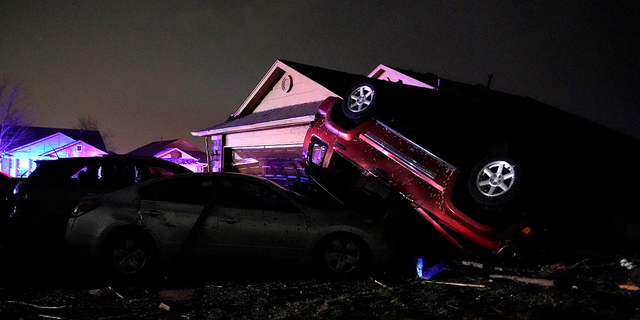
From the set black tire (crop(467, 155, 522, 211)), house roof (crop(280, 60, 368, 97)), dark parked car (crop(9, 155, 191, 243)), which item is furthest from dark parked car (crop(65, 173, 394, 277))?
house roof (crop(280, 60, 368, 97))

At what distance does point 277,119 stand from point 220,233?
6486 mm

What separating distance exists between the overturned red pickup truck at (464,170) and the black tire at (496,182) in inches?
0.4

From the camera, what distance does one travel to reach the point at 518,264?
18.1 ft

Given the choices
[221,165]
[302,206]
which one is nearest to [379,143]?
[302,206]

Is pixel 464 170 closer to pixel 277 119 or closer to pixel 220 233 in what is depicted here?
pixel 220 233

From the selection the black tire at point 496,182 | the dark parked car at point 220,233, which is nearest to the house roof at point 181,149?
the dark parked car at point 220,233

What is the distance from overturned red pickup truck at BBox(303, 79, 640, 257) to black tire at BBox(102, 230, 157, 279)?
8.57ft

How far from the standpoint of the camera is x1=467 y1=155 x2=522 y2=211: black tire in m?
5.08

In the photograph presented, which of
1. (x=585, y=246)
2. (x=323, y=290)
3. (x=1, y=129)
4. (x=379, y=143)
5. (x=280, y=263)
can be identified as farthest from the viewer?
(x=1, y=129)

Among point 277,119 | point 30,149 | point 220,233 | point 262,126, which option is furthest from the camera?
point 30,149

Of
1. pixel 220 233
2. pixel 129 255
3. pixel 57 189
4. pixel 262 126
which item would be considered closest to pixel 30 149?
pixel 262 126

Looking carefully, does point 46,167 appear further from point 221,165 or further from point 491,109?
point 491,109

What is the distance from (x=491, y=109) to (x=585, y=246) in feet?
20.3

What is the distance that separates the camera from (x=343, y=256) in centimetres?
555
